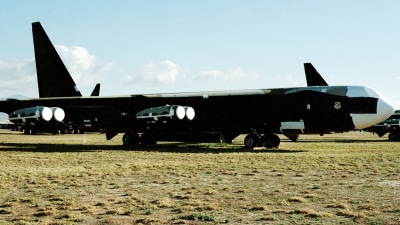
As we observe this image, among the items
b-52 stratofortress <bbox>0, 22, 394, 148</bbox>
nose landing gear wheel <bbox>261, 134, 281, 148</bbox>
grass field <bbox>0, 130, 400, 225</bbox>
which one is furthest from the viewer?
nose landing gear wheel <bbox>261, 134, 281, 148</bbox>

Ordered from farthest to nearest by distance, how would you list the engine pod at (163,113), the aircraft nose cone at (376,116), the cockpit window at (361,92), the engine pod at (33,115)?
the engine pod at (163,113) < the engine pod at (33,115) < the cockpit window at (361,92) < the aircraft nose cone at (376,116)

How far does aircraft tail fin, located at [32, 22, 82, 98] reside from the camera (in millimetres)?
33094

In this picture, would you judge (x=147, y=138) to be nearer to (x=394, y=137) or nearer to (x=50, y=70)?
(x=50, y=70)

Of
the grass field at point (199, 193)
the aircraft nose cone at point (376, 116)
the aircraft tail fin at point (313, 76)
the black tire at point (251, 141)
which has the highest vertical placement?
the aircraft tail fin at point (313, 76)

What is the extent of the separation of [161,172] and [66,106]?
18551 millimetres

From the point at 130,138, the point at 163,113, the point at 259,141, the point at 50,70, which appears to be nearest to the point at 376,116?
the point at 259,141

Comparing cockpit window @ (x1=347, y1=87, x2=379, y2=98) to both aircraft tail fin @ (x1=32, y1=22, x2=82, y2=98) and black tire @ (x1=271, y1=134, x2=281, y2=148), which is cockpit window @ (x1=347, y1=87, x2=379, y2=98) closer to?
black tire @ (x1=271, y1=134, x2=281, y2=148)

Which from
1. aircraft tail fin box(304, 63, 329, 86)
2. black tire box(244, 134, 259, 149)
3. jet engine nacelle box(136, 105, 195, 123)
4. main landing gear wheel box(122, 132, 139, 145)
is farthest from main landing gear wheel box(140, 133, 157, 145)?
aircraft tail fin box(304, 63, 329, 86)

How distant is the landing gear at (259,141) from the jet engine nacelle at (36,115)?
495 inches

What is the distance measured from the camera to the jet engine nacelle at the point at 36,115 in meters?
26.2

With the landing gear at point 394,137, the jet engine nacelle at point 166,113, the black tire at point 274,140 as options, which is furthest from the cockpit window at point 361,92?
the landing gear at point 394,137

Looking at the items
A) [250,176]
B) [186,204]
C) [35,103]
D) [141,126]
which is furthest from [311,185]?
[35,103]

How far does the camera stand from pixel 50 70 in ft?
109

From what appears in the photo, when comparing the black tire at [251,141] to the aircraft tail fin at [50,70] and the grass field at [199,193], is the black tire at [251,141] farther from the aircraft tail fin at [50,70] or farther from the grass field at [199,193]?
the aircraft tail fin at [50,70]
